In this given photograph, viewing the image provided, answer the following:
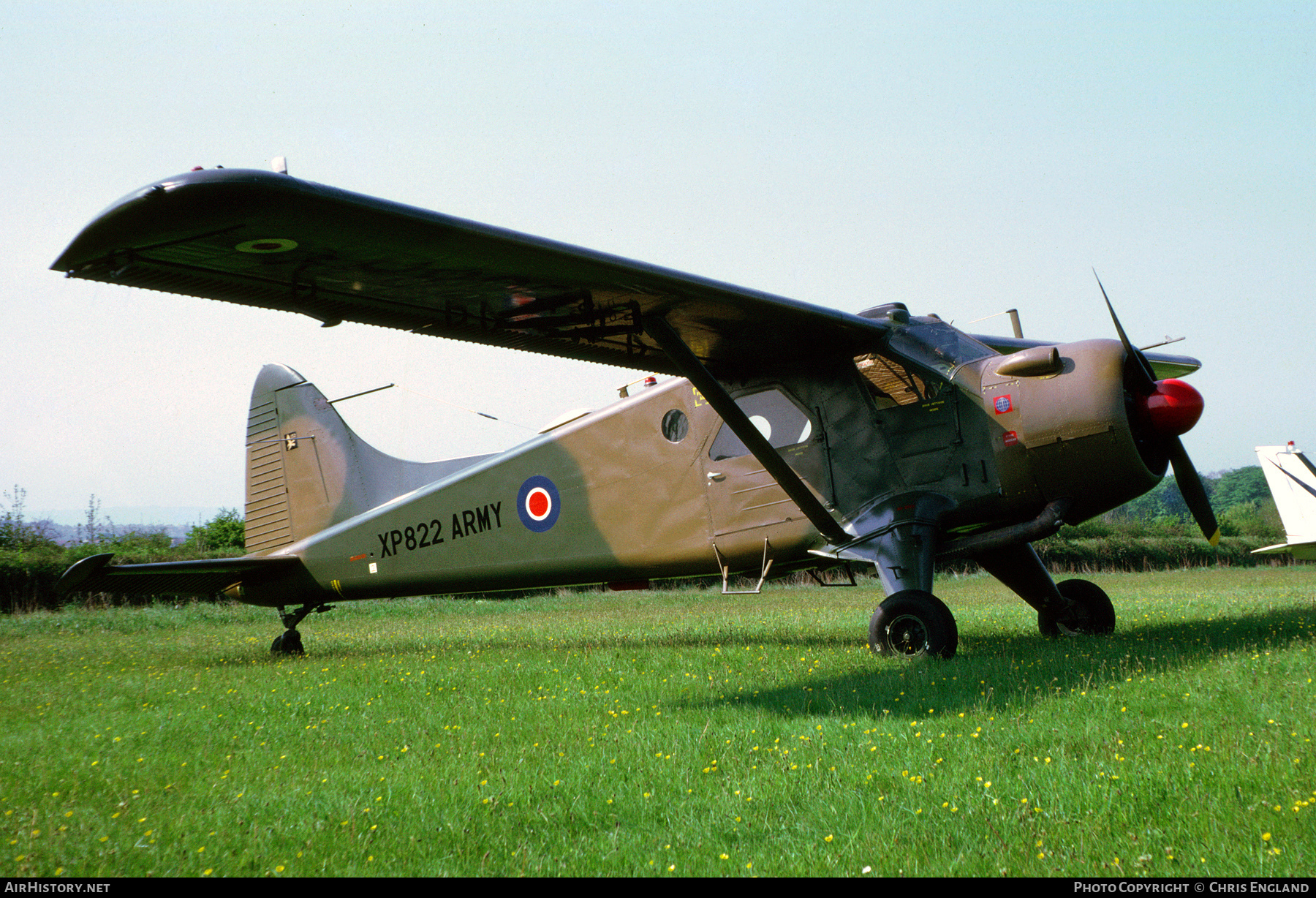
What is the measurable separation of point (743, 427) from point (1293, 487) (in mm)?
21592

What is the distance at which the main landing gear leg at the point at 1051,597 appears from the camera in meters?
8.92

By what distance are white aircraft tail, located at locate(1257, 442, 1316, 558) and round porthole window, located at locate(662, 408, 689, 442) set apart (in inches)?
751

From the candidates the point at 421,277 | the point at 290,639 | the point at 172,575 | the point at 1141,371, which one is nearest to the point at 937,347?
the point at 1141,371

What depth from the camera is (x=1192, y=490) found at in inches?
327

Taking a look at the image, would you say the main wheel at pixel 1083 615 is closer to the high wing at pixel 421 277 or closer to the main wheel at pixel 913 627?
the main wheel at pixel 913 627

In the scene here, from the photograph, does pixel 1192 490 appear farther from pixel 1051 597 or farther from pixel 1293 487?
pixel 1293 487

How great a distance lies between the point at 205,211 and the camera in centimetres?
480

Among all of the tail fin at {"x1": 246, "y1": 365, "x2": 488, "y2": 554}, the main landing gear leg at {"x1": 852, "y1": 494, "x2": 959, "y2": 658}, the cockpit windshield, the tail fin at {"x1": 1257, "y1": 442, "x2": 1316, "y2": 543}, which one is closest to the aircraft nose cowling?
the cockpit windshield

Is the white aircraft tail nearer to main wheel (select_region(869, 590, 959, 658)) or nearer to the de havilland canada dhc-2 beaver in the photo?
the de havilland canada dhc-2 beaver

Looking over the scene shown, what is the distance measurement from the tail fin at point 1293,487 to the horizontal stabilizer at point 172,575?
2311cm

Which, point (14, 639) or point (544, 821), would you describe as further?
point (14, 639)
